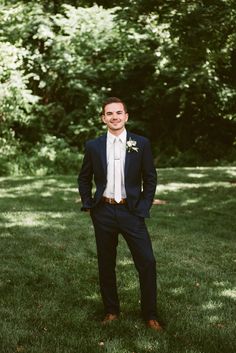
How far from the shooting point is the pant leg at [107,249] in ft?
15.8

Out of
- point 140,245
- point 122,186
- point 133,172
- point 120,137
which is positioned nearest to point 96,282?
point 140,245

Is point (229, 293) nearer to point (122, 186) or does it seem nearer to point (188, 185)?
point (122, 186)

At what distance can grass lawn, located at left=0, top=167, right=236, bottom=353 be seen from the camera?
15.5 ft

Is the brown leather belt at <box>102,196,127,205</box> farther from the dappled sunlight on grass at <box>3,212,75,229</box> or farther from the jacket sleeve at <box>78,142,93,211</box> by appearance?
the dappled sunlight on grass at <box>3,212,75,229</box>

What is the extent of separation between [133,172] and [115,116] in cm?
55

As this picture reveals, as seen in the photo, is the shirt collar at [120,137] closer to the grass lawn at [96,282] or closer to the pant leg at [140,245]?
the pant leg at [140,245]

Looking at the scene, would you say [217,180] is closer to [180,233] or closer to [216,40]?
[216,40]

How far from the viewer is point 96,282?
6.38 m

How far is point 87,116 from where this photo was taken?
22578 mm

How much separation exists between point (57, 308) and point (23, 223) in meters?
4.28

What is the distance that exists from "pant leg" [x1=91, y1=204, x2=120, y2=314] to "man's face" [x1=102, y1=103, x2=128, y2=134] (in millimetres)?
769

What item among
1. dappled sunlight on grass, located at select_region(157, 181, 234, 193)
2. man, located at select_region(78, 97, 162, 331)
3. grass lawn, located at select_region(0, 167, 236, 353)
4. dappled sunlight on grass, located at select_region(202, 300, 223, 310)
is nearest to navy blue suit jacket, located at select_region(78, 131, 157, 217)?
man, located at select_region(78, 97, 162, 331)

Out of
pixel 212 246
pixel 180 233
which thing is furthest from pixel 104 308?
pixel 180 233

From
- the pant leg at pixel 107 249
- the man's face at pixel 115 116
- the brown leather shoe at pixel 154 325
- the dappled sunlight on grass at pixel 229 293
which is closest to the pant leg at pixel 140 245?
the pant leg at pixel 107 249
